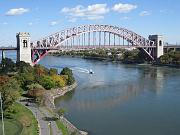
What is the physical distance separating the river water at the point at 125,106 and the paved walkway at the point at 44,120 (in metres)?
1.40

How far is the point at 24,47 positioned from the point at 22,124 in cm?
2264

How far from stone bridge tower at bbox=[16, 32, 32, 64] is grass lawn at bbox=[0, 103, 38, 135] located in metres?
19.2

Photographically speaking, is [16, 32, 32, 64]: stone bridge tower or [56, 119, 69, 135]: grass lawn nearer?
[56, 119, 69, 135]: grass lawn

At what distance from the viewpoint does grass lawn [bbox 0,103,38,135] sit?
Answer: 13728 mm

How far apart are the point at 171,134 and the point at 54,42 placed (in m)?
27.1

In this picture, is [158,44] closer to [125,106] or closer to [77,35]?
[77,35]

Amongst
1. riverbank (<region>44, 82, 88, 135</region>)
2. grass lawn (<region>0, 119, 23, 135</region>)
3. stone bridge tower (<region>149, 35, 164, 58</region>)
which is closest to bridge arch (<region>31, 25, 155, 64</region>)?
stone bridge tower (<region>149, 35, 164, 58</region>)

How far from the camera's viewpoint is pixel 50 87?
23859 mm

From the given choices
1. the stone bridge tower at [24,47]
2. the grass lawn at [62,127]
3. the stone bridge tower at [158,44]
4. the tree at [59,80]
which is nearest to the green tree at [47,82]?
the tree at [59,80]

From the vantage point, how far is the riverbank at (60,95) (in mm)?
14827

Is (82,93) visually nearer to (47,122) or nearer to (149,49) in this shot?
(47,122)

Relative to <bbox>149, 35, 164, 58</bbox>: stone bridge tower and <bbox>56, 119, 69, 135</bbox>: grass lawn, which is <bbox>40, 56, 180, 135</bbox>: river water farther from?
<bbox>149, 35, 164, 58</bbox>: stone bridge tower

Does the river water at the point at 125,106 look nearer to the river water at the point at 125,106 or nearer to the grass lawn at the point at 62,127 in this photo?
the river water at the point at 125,106

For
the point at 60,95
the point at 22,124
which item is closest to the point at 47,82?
the point at 60,95
